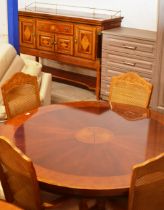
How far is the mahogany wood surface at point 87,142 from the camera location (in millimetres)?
1897

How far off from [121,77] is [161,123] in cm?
70

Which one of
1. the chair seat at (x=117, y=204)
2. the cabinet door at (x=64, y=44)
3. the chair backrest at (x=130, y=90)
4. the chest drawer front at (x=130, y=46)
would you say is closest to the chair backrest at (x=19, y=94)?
the chair backrest at (x=130, y=90)

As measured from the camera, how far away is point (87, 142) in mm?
2238

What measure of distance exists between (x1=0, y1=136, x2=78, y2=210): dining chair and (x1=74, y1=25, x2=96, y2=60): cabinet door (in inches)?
105

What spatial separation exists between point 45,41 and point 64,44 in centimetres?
31

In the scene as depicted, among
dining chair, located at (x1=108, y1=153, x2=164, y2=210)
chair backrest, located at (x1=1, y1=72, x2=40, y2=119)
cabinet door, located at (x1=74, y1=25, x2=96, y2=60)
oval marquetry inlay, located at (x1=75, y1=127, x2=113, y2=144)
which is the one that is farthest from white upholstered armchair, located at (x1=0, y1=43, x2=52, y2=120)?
dining chair, located at (x1=108, y1=153, x2=164, y2=210)

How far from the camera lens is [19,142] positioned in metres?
2.23

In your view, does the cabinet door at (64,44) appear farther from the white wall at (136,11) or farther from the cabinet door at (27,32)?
the white wall at (136,11)

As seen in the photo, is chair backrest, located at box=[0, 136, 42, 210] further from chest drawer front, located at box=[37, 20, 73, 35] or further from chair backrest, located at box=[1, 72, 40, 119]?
chest drawer front, located at box=[37, 20, 73, 35]

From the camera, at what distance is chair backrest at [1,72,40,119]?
9.31ft

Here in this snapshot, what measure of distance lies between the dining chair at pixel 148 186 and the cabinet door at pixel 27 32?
141 inches

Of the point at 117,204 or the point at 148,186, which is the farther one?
the point at 117,204

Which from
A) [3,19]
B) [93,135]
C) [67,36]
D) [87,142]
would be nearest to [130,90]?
[93,135]

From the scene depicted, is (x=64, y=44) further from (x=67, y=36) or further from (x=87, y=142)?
(x=87, y=142)
